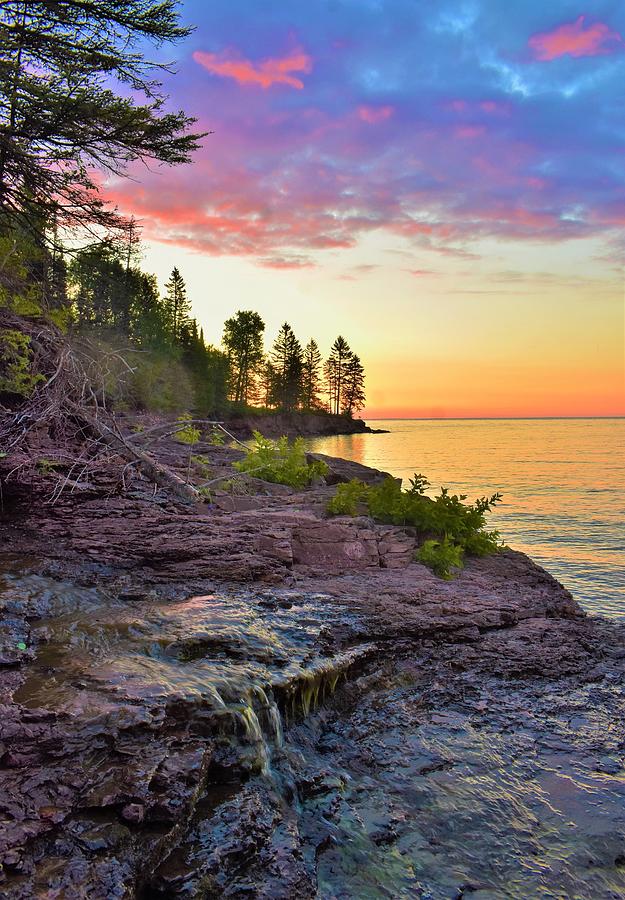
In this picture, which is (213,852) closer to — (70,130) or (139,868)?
(139,868)

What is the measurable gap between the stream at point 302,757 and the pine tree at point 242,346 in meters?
94.2

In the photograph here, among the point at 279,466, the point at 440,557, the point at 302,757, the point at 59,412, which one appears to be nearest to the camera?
the point at 302,757

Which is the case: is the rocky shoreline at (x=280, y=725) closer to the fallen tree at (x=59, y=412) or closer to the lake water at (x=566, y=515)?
the fallen tree at (x=59, y=412)

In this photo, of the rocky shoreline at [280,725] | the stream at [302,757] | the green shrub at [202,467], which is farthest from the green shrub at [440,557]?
the green shrub at [202,467]

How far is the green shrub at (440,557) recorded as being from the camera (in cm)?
860

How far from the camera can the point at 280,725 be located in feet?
14.5

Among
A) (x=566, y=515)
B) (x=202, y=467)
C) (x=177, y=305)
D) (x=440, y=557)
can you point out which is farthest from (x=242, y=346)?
(x=440, y=557)

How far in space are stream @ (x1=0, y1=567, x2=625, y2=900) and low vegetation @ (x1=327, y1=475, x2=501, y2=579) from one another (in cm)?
350

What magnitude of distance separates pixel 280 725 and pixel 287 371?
366 feet

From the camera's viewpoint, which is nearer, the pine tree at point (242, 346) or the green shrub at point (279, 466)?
the green shrub at point (279, 466)

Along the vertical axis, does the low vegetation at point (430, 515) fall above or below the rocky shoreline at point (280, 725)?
→ above

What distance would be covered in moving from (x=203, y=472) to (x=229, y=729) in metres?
9.40

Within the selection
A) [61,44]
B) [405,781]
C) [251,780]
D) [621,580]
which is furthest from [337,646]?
[61,44]

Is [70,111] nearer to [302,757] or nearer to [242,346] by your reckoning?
[302,757]
